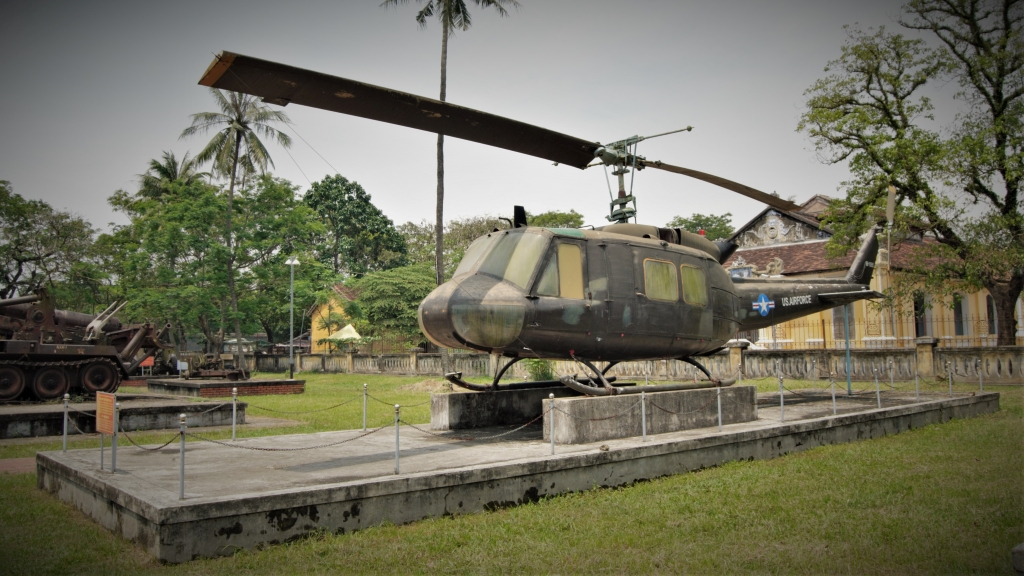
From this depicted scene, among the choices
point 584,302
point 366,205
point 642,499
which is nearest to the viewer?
point 642,499

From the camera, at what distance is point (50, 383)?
67.4 feet

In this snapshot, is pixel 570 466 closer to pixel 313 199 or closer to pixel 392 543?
pixel 392 543

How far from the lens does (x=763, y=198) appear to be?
12.1 meters

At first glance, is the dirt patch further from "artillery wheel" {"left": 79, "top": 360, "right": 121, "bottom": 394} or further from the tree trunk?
the tree trunk

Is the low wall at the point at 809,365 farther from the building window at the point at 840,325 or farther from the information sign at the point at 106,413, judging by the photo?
the information sign at the point at 106,413

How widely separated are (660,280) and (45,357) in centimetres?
1839

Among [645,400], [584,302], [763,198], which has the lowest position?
[645,400]

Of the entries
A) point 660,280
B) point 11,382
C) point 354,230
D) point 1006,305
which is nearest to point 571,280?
point 660,280

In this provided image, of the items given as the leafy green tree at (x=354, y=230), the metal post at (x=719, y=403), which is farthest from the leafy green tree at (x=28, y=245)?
the leafy green tree at (x=354, y=230)

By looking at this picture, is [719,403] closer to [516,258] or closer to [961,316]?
[516,258]

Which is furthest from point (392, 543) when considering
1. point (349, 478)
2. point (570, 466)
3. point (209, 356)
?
point (209, 356)

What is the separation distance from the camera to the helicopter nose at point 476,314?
926cm

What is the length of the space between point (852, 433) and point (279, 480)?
9.71 meters

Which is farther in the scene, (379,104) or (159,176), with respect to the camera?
(159,176)
